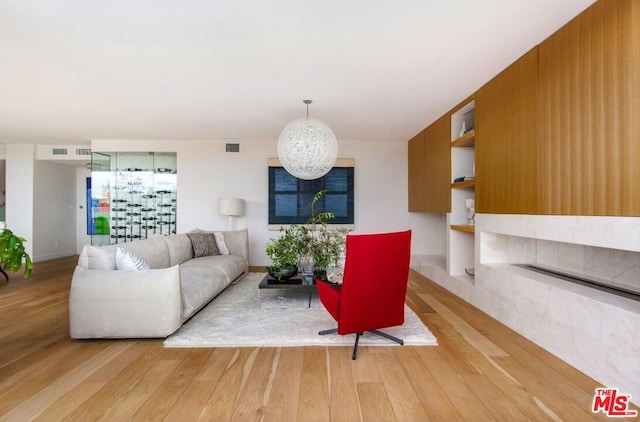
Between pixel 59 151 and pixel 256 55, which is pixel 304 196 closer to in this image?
pixel 256 55

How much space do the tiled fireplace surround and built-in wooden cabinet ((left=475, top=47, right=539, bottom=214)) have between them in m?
0.19

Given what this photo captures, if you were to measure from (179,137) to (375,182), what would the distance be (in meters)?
3.90

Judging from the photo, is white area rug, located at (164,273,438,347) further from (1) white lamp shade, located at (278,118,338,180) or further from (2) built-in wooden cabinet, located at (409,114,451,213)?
(2) built-in wooden cabinet, located at (409,114,451,213)

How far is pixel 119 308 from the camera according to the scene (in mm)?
2490

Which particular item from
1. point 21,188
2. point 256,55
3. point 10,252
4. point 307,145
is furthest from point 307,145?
point 21,188

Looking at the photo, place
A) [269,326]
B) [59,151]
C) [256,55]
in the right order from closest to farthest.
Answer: [256,55] < [269,326] < [59,151]

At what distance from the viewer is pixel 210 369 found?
2.09 metres

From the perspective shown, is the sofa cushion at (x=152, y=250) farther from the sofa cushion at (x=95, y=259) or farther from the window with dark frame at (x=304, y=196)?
the window with dark frame at (x=304, y=196)

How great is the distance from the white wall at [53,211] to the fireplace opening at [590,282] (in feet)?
28.8

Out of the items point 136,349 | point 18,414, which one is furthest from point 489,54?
point 18,414

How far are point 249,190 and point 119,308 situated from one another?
3763mm

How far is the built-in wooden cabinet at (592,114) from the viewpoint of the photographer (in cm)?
181

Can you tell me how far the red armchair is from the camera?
2172 millimetres

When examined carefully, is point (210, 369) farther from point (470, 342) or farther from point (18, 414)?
point (470, 342)
